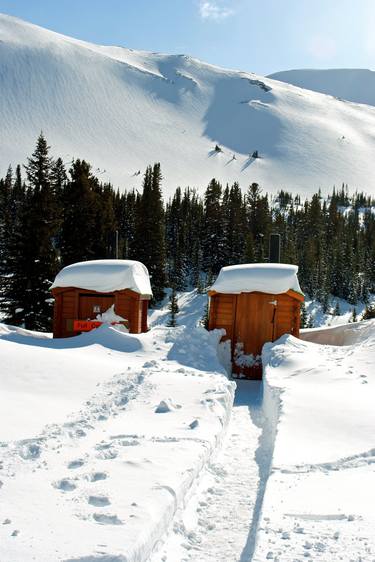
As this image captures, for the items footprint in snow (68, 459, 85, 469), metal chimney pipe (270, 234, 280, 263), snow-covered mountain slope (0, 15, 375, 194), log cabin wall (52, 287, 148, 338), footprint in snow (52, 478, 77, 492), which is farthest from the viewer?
snow-covered mountain slope (0, 15, 375, 194)

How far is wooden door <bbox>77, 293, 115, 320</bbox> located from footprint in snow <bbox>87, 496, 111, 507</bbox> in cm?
1047

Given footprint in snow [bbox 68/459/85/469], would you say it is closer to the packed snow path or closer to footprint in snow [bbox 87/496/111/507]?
footprint in snow [bbox 87/496/111/507]

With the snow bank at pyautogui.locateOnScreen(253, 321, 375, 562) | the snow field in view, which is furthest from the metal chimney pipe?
the snow field

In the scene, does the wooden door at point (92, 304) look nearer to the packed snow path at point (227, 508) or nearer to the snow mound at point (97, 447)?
the snow mound at point (97, 447)

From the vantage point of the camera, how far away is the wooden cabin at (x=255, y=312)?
1407 centimetres

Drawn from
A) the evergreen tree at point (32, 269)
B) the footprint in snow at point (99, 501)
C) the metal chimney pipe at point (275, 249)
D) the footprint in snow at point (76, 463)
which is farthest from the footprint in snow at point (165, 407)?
the evergreen tree at point (32, 269)

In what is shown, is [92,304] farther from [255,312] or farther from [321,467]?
[321,467]

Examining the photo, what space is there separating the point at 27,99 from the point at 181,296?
12409 cm

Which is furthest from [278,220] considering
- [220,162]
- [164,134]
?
[164,134]

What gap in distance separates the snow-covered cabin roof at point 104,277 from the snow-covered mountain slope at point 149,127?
10463 centimetres

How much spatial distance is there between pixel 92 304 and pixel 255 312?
462 cm

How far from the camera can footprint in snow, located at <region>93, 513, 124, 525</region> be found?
3924 mm

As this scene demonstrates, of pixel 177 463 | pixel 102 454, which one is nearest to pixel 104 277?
pixel 102 454

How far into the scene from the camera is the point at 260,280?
558 inches
